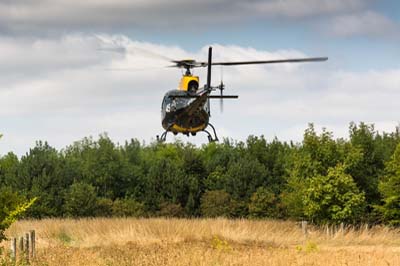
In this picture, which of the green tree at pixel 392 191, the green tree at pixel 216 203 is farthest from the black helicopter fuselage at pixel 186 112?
the green tree at pixel 216 203

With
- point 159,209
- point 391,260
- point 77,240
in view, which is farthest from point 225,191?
point 391,260

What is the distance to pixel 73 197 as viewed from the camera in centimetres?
6988

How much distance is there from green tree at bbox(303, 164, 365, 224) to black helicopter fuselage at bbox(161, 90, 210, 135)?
18.8 meters

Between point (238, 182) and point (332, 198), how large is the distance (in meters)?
21.9

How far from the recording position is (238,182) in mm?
74188

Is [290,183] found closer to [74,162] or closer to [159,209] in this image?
[159,209]

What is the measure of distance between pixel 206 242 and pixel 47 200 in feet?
117

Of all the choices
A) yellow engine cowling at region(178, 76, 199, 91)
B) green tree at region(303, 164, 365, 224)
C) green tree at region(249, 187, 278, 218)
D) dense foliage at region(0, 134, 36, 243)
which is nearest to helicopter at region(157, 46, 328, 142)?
yellow engine cowling at region(178, 76, 199, 91)

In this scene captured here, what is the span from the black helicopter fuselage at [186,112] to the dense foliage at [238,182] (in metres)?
19.0

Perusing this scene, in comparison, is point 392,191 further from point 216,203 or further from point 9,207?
point 9,207

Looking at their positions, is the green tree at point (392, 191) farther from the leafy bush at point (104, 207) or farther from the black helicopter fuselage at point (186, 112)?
the black helicopter fuselage at point (186, 112)

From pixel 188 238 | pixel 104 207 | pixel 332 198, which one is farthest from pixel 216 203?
pixel 188 238

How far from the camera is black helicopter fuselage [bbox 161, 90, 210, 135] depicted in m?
33.7

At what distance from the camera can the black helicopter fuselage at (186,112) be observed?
111 ft
